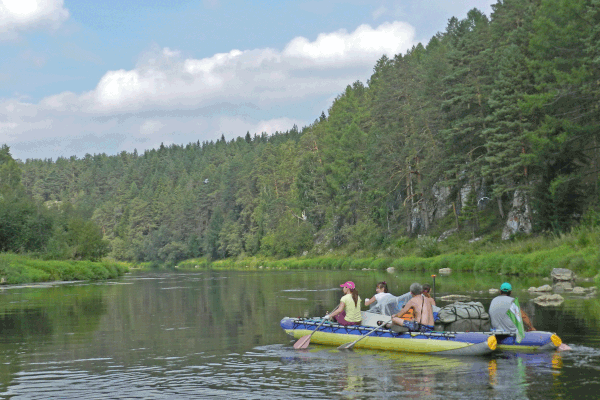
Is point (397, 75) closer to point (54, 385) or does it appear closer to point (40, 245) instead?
point (40, 245)

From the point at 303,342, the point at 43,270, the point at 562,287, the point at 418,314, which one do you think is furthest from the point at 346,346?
the point at 43,270

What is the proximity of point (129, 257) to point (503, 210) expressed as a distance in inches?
4672

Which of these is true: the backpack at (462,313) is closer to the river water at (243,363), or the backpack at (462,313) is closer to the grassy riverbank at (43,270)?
the river water at (243,363)

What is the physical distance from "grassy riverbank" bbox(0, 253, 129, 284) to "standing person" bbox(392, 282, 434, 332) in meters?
38.8

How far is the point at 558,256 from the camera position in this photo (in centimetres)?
3600

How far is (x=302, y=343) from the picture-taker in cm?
1825

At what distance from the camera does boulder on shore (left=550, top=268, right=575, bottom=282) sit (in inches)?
1276

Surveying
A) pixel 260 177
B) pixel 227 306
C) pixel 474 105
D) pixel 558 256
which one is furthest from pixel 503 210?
pixel 260 177

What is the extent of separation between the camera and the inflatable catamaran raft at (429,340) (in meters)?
15.7

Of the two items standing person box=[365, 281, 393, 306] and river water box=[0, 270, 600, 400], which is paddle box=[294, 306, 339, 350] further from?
standing person box=[365, 281, 393, 306]

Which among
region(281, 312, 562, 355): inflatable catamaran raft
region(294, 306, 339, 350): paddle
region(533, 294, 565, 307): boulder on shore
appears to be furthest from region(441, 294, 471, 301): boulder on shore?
region(294, 306, 339, 350): paddle

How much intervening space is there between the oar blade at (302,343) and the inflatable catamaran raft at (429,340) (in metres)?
0.33

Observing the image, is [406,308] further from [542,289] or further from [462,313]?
[542,289]

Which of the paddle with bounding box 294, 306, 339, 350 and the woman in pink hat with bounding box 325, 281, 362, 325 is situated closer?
the paddle with bounding box 294, 306, 339, 350
